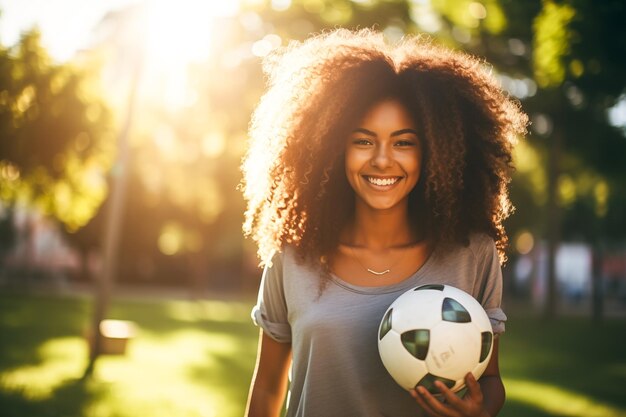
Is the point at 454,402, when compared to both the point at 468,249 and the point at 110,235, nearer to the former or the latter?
the point at 468,249

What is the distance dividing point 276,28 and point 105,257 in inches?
213

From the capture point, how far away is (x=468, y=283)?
2947 millimetres

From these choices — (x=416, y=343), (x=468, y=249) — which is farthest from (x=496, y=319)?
(x=416, y=343)

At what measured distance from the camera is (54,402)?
8539 millimetres

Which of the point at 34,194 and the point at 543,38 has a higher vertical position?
the point at 543,38

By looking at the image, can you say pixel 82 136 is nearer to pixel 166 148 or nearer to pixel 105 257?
pixel 105 257

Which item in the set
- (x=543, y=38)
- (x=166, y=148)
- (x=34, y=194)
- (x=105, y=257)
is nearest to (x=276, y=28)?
(x=105, y=257)

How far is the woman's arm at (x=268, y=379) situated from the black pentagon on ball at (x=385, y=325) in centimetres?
53

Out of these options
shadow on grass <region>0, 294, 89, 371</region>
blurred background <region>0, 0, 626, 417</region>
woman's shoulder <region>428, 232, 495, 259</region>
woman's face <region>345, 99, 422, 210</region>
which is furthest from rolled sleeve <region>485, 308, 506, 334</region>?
shadow on grass <region>0, 294, 89, 371</region>

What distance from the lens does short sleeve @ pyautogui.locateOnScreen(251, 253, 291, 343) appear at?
3045 millimetres

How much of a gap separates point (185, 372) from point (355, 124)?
945cm

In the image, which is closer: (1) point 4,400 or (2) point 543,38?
(2) point 543,38

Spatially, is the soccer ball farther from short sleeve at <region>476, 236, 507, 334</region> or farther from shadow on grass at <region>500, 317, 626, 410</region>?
shadow on grass at <region>500, 317, 626, 410</region>

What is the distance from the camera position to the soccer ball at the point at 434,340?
269 cm
